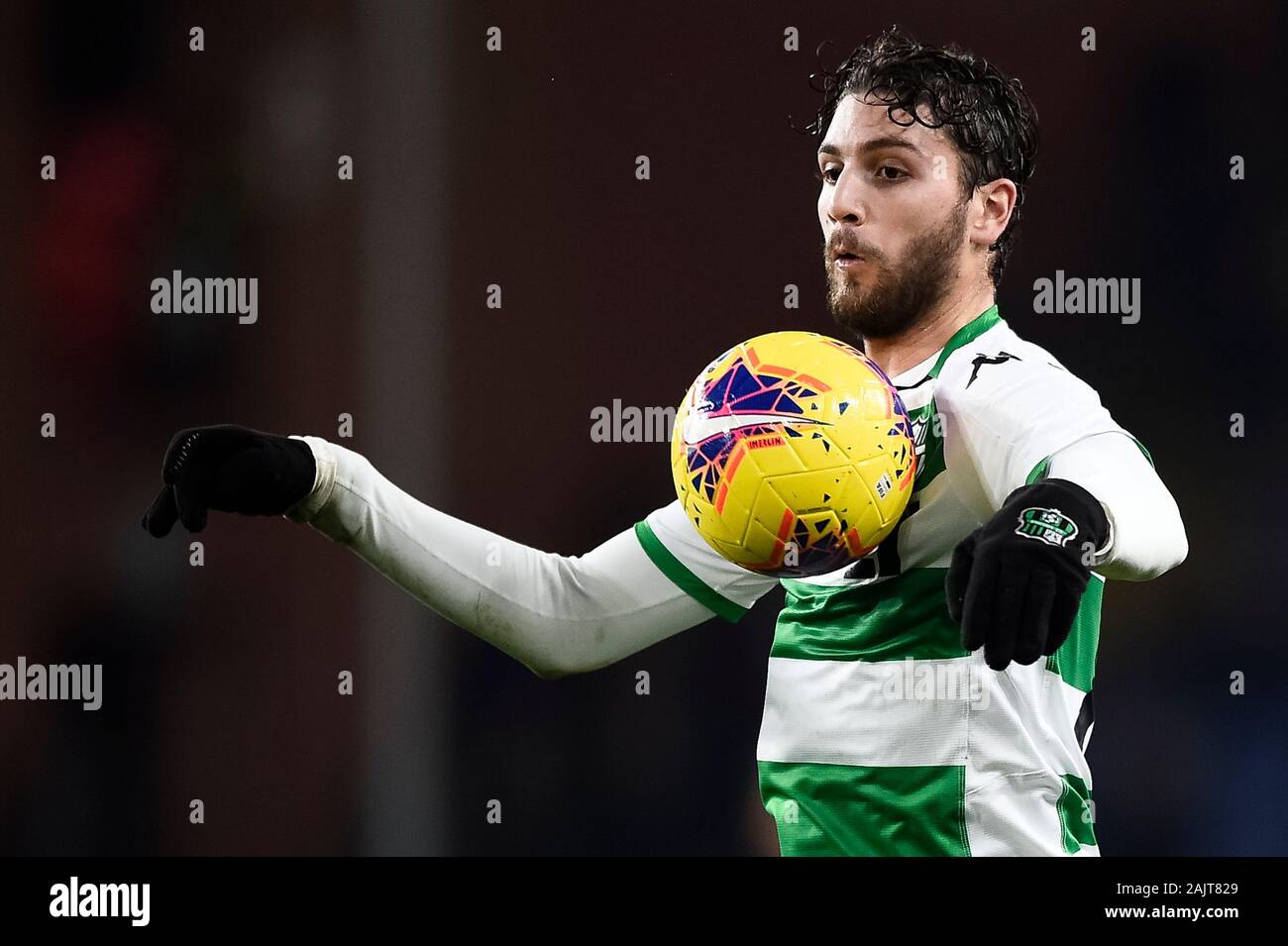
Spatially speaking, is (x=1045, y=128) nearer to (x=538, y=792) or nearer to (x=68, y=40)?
(x=538, y=792)

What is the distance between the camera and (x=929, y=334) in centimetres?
275

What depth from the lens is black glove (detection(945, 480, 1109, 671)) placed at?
1.93 meters

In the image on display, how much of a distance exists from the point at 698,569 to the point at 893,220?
2.44ft

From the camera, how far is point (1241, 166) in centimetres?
477

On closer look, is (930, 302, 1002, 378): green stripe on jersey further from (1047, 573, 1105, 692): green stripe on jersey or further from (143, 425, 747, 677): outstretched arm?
(143, 425, 747, 677): outstretched arm

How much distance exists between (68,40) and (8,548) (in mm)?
1684

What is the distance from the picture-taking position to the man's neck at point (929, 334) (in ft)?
8.98

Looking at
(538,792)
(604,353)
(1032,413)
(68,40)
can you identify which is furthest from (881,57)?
(68,40)

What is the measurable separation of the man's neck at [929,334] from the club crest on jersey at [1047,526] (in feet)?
2.52

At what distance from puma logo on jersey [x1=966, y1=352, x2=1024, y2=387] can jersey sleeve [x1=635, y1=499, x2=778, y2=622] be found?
65 cm
